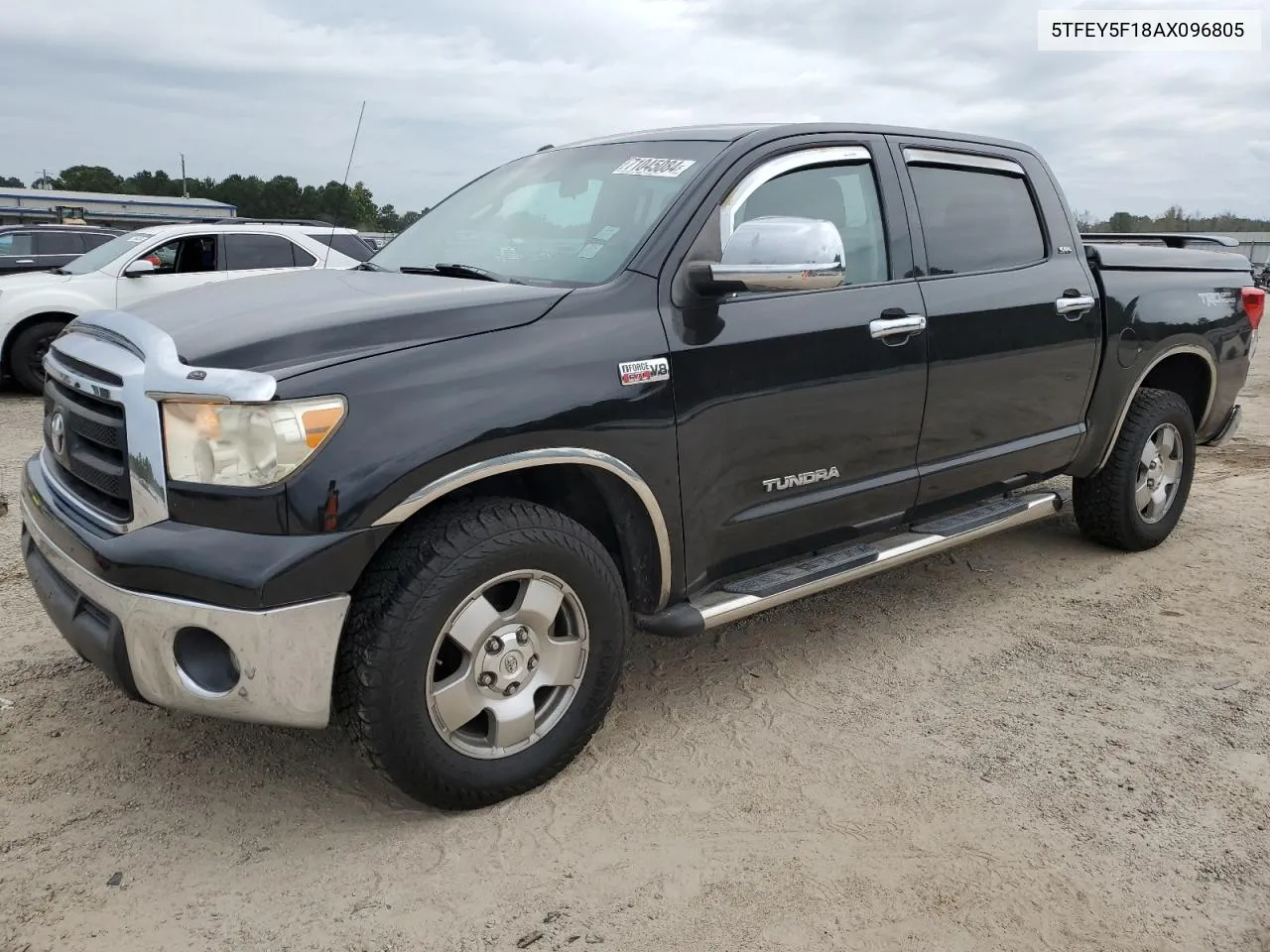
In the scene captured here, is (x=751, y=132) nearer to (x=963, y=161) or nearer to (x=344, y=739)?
(x=963, y=161)

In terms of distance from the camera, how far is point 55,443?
2854mm

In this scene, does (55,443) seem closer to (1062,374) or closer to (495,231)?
(495,231)

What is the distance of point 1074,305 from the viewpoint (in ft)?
13.7

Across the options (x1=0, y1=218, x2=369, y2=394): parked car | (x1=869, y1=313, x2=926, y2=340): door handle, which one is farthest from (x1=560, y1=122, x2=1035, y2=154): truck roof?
(x1=0, y1=218, x2=369, y2=394): parked car

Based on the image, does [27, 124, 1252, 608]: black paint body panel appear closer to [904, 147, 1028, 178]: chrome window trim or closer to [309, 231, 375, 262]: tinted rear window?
[904, 147, 1028, 178]: chrome window trim

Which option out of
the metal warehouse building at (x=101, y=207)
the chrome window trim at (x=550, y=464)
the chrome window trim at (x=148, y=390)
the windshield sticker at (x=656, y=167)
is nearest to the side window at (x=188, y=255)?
the windshield sticker at (x=656, y=167)

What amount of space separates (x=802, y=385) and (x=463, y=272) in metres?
1.10

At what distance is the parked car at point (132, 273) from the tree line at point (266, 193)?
462 mm

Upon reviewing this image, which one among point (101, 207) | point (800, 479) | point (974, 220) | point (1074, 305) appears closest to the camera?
point (800, 479)

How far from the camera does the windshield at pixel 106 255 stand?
938cm

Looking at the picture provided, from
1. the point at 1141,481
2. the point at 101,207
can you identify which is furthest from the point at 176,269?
the point at 101,207

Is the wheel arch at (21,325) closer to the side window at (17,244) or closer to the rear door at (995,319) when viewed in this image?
the side window at (17,244)

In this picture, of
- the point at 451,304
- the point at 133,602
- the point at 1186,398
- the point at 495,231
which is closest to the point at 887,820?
the point at 451,304

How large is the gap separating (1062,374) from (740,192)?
1785 mm
